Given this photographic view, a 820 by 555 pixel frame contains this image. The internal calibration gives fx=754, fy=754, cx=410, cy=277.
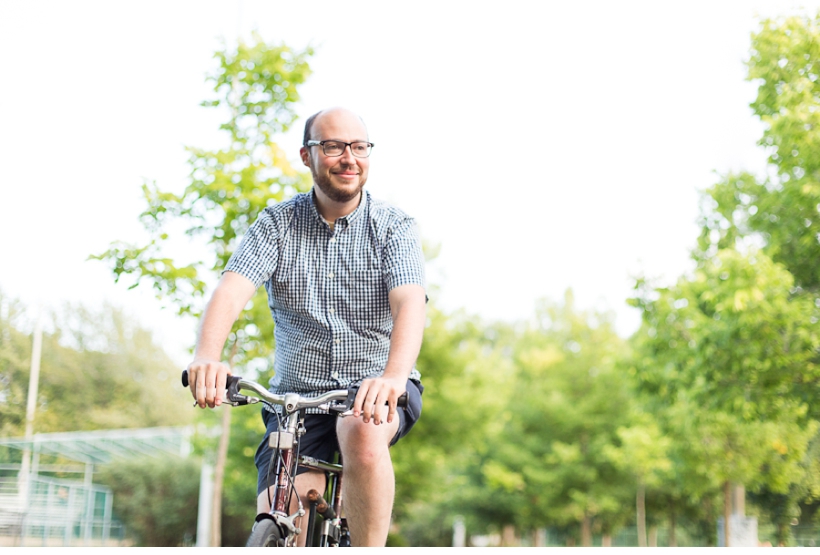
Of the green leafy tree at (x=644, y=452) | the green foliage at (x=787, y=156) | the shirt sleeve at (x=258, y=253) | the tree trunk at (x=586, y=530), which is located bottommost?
the tree trunk at (x=586, y=530)

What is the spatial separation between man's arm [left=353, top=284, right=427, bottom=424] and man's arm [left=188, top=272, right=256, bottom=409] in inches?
9.8

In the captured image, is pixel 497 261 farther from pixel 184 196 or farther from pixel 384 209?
pixel 384 209

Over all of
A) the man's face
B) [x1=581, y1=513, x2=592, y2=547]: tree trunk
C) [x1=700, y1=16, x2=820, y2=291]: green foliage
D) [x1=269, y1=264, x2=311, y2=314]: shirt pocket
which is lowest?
[x1=581, y1=513, x2=592, y2=547]: tree trunk

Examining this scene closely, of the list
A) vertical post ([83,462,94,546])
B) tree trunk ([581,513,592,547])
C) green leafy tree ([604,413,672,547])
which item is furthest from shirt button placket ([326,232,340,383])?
tree trunk ([581,513,592,547])

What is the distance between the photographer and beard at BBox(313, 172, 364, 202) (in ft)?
5.57

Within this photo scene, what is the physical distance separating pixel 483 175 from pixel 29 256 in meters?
17.6

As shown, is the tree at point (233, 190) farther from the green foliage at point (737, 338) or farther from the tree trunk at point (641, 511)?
the tree trunk at point (641, 511)

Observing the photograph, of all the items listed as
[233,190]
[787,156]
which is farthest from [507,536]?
[233,190]

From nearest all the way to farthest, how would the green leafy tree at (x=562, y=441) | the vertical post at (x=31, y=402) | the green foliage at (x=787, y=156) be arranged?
the green foliage at (x=787, y=156)
the vertical post at (x=31, y=402)
the green leafy tree at (x=562, y=441)

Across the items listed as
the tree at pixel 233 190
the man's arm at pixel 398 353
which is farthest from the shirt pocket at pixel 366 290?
the tree at pixel 233 190

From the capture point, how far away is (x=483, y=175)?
2277 centimetres

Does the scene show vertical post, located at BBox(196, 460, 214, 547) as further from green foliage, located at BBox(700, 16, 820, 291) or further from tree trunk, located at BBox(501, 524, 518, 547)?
tree trunk, located at BBox(501, 524, 518, 547)

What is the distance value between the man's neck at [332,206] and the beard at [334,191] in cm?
2

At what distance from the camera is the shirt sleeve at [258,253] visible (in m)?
1.66
